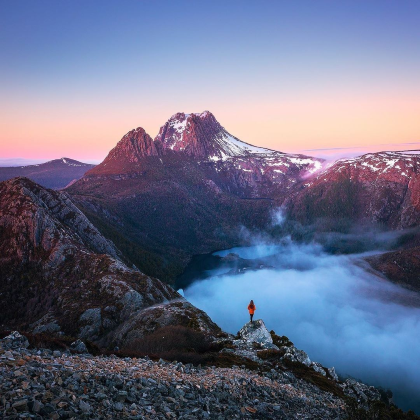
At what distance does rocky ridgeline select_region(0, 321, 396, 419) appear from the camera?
35.1ft

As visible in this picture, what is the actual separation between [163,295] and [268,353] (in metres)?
54.0

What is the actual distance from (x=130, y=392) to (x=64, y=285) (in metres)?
77.2

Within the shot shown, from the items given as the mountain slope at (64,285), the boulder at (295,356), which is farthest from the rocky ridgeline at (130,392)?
the mountain slope at (64,285)

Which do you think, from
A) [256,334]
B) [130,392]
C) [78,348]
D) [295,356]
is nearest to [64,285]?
[256,334]

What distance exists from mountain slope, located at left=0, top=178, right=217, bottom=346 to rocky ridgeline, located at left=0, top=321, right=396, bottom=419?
37.1 meters

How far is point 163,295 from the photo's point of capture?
83250 millimetres

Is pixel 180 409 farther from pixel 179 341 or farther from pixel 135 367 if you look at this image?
pixel 179 341

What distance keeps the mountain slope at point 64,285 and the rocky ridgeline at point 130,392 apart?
122 ft

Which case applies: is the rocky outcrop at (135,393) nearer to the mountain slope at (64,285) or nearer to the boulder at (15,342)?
the boulder at (15,342)

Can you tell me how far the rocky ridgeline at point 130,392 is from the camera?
10.7 meters

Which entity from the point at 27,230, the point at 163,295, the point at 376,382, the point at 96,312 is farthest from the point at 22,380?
the point at 376,382

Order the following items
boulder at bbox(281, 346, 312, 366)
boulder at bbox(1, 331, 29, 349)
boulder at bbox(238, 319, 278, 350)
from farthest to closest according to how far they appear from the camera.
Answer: boulder at bbox(238, 319, 278, 350), boulder at bbox(281, 346, 312, 366), boulder at bbox(1, 331, 29, 349)

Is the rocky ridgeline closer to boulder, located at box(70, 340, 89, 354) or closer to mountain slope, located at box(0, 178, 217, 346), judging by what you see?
boulder, located at box(70, 340, 89, 354)

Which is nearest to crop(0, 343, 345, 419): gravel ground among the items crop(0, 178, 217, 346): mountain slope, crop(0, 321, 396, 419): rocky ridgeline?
crop(0, 321, 396, 419): rocky ridgeline
